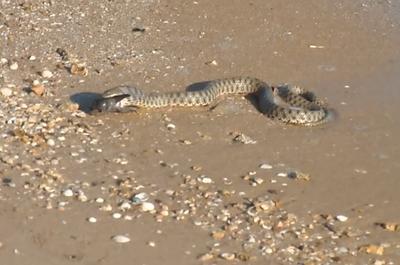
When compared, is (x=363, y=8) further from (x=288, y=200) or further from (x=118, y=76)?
(x=288, y=200)

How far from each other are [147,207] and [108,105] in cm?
222

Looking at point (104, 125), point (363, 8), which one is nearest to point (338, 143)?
point (104, 125)

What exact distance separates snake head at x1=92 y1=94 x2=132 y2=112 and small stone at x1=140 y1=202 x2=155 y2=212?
7.01 feet

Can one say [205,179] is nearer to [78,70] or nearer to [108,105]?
[108,105]

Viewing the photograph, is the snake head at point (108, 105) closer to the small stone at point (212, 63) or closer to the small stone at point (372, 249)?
the small stone at point (212, 63)

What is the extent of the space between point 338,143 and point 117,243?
3.33 metres

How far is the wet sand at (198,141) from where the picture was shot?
7527 mm

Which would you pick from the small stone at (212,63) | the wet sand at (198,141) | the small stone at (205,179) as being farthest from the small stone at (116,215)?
the small stone at (212,63)

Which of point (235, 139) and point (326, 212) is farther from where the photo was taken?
point (235, 139)

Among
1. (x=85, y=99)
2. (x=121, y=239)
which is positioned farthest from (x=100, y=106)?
(x=121, y=239)

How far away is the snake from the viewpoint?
33.1 ft

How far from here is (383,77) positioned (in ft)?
38.6

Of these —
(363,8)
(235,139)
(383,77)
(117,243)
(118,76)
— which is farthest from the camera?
(363,8)

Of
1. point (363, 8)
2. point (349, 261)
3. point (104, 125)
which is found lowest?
point (349, 261)
